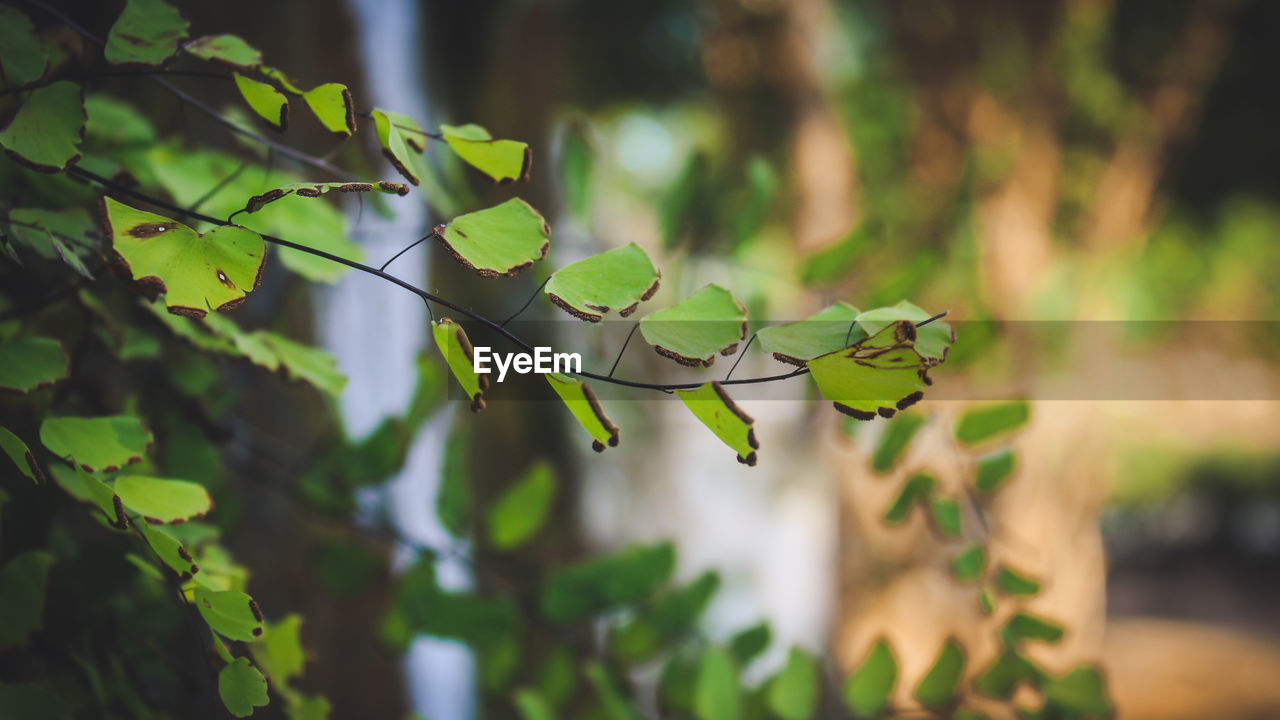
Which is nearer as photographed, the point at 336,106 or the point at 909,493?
the point at 336,106

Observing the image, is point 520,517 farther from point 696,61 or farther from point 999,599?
point 696,61

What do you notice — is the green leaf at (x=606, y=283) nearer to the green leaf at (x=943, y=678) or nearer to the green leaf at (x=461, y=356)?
the green leaf at (x=461, y=356)

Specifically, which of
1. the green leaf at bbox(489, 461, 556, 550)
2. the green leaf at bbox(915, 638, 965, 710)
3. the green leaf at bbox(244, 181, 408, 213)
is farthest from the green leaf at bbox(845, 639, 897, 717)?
the green leaf at bbox(244, 181, 408, 213)

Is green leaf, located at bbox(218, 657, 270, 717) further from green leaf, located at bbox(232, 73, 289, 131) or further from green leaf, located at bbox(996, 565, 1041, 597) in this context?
green leaf, located at bbox(996, 565, 1041, 597)

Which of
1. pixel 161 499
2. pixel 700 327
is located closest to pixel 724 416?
pixel 700 327

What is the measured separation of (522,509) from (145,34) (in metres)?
0.19

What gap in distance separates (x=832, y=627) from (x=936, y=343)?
1189 mm

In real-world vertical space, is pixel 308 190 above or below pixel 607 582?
above

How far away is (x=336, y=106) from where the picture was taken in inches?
5.6

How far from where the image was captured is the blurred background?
1.23ft

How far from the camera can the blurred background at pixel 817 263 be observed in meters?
0.37

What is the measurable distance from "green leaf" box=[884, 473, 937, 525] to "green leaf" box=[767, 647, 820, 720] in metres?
0.06

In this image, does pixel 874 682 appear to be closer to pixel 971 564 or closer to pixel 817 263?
pixel 971 564

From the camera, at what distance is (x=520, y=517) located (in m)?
0.29
